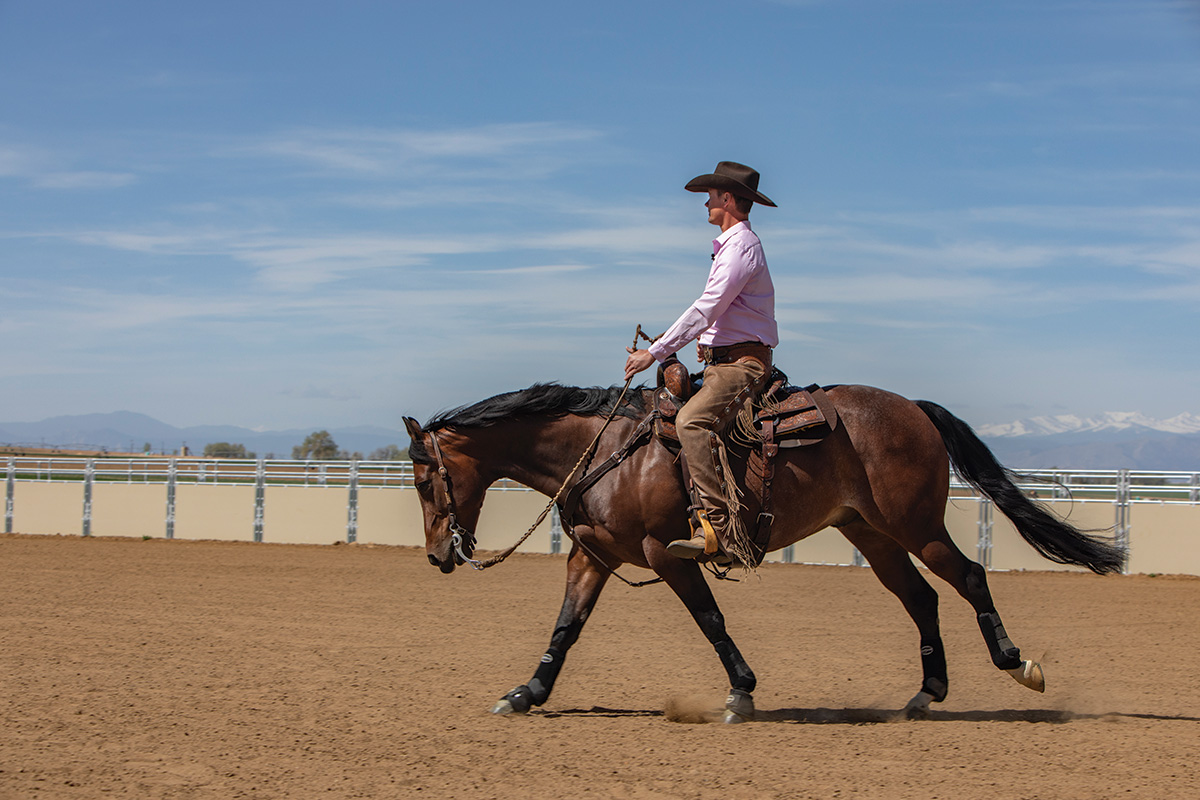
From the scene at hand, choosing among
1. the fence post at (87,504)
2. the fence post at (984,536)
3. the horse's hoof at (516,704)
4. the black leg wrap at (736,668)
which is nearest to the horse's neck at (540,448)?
the horse's hoof at (516,704)

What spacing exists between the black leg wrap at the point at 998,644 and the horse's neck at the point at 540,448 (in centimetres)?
231

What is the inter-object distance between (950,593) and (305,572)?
8.21m

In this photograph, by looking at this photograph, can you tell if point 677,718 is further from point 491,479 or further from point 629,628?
point 629,628

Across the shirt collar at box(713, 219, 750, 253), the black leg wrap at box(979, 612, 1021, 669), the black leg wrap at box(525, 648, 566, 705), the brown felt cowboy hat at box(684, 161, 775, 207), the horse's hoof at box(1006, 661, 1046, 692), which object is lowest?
the black leg wrap at box(525, 648, 566, 705)

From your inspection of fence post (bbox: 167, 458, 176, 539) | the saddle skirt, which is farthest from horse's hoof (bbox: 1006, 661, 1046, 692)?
fence post (bbox: 167, 458, 176, 539)

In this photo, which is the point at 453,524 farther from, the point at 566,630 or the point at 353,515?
the point at 353,515

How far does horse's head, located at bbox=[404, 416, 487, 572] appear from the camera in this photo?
18.0 feet

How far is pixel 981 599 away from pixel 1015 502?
0.81 m

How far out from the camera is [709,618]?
17.1 feet

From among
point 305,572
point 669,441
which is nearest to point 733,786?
point 669,441

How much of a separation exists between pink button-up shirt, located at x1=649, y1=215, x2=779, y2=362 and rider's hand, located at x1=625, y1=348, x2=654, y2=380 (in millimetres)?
37

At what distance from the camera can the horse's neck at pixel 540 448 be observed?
18.2 feet

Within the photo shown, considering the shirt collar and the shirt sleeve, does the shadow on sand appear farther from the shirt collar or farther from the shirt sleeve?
the shirt collar

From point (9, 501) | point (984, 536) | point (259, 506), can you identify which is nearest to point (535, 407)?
point (984, 536)
